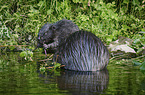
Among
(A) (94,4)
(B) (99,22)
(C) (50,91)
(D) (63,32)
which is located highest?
(A) (94,4)

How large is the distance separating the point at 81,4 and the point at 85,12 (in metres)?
0.44

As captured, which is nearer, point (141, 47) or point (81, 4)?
point (141, 47)

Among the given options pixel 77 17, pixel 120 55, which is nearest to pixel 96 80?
pixel 120 55

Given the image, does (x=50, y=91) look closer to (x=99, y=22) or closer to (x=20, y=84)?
(x=20, y=84)

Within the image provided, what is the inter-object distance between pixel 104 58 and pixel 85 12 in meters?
5.18

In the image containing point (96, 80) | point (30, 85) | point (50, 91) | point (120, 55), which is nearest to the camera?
point (50, 91)

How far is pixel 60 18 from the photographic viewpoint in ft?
25.8

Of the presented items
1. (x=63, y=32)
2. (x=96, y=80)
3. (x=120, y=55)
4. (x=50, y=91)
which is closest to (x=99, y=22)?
(x=63, y=32)

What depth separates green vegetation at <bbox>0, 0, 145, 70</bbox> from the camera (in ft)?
25.0

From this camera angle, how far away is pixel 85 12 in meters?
8.60

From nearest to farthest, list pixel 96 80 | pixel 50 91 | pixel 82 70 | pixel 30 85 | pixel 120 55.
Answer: pixel 50 91 < pixel 30 85 < pixel 96 80 < pixel 82 70 < pixel 120 55

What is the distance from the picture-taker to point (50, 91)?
2158 mm

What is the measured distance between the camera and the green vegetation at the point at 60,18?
25.0 feet

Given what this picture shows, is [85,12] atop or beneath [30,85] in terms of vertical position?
atop
